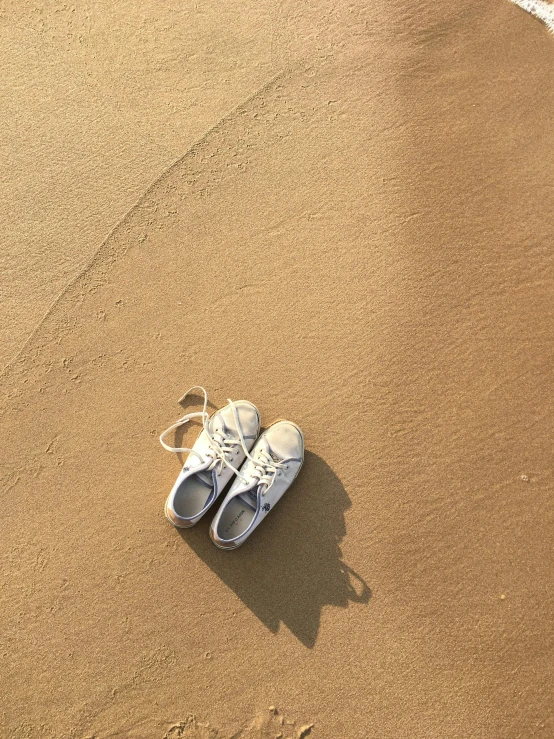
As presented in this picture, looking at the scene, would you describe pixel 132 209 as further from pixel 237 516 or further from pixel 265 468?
pixel 237 516

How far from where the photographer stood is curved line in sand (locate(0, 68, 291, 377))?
2545mm

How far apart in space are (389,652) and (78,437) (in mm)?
1706

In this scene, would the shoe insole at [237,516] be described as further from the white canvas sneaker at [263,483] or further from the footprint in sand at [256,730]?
the footprint in sand at [256,730]

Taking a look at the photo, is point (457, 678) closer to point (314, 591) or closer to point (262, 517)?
point (314, 591)

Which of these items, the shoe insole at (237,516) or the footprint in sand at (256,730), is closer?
the footprint in sand at (256,730)

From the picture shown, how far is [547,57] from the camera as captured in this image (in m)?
2.73

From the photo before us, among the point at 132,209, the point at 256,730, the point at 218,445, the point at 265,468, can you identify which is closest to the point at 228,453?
the point at 218,445

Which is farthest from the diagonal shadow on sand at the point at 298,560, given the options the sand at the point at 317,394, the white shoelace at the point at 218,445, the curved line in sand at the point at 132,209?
the curved line in sand at the point at 132,209

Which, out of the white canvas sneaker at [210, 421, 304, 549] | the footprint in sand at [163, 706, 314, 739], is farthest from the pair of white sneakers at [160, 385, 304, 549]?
the footprint in sand at [163, 706, 314, 739]

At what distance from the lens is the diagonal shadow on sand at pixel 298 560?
237cm

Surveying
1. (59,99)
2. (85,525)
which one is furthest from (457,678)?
(59,99)

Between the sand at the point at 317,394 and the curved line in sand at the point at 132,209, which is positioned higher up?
the curved line in sand at the point at 132,209

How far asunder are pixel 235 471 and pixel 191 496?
24cm

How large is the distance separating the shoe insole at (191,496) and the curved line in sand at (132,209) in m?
1.02
